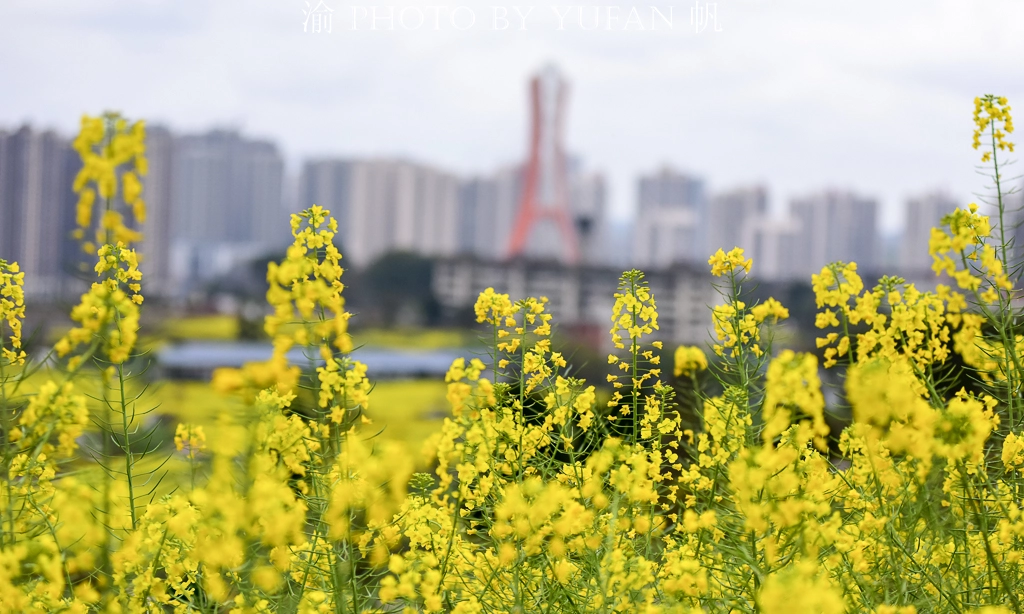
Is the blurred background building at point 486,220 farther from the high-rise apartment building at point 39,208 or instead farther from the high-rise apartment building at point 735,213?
the high-rise apartment building at point 39,208

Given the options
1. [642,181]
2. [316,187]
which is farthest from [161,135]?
[642,181]

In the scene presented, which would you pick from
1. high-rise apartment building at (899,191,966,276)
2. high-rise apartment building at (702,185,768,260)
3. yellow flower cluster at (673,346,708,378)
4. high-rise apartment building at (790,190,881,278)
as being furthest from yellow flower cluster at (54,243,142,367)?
high-rise apartment building at (702,185,768,260)

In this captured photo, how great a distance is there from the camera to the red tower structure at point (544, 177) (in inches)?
1954

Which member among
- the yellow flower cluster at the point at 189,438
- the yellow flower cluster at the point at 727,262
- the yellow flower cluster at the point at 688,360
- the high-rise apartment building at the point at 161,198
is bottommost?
the yellow flower cluster at the point at 189,438

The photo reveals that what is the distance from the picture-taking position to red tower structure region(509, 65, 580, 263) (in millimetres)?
49625

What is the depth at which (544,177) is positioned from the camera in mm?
50750

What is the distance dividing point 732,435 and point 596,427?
32cm

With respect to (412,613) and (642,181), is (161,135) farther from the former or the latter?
(412,613)

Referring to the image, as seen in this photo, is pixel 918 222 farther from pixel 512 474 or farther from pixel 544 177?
pixel 512 474

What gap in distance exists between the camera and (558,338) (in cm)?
301

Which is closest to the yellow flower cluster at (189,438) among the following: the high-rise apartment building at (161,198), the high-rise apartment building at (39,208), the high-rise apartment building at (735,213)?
the high-rise apartment building at (39,208)

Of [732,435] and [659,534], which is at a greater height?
[732,435]

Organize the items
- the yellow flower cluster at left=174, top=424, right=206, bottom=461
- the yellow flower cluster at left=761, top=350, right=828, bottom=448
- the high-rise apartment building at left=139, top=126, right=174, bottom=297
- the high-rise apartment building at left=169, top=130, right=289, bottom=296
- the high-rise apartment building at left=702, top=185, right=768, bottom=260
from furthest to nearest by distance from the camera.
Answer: the high-rise apartment building at left=702, top=185, right=768, bottom=260, the high-rise apartment building at left=169, top=130, right=289, bottom=296, the high-rise apartment building at left=139, top=126, right=174, bottom=297, the yellow flower cluster at left=174, top=424, right=206, bottom=461, the yellow flower cluster at left=761, top=350, right=828, bottom=448

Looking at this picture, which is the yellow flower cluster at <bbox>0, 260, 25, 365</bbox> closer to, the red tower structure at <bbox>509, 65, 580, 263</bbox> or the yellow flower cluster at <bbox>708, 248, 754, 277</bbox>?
the yellow flower cluster at <bbox>708, 248, 754, 277</bbox>
